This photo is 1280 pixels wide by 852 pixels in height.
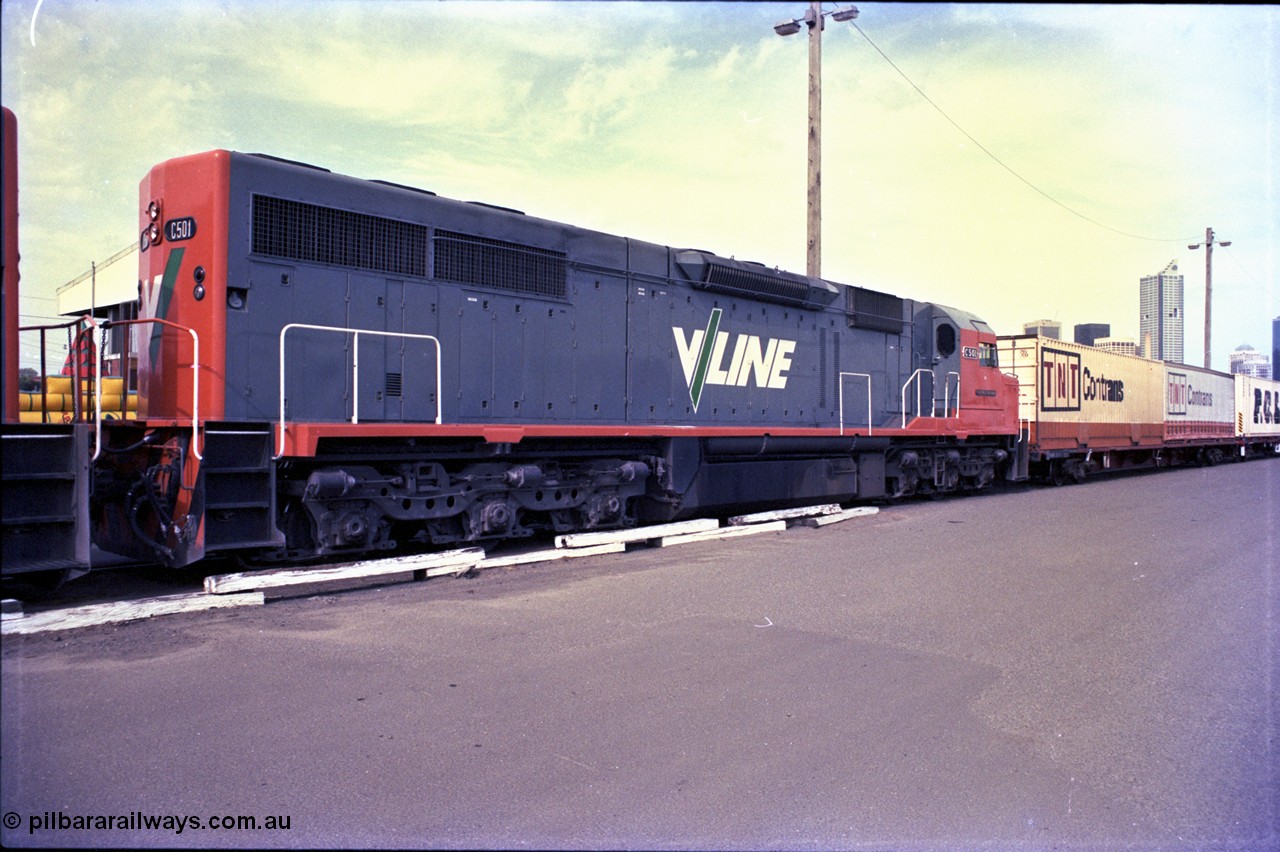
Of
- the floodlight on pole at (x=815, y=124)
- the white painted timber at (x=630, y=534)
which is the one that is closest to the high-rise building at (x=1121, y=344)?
the floodlight on pole at (x=815, y=124)

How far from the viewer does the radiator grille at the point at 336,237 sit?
7.19m

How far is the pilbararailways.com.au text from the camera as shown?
9.82 ft

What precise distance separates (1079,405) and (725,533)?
15196 millimetres

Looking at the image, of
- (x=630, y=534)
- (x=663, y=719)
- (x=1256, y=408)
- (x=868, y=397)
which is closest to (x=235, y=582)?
(x=663, y=719)

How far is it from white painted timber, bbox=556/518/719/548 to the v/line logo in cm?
166

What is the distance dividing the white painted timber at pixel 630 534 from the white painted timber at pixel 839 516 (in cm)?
186

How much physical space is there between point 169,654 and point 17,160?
3.27m

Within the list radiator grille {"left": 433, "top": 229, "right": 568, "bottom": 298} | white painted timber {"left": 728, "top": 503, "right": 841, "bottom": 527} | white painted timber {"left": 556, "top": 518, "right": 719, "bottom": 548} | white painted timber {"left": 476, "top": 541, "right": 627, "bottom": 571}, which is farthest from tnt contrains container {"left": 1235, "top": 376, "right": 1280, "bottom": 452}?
radiator grille {"left": 433, "top": 229, "right": 568, "bottom": 298}

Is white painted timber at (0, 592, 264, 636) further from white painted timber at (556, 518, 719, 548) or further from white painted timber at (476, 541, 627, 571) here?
white painted timber at (556, 518, 719, 548)

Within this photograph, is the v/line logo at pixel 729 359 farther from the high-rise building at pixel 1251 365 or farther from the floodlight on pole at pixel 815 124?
the high-rise building at pixel 1251 365

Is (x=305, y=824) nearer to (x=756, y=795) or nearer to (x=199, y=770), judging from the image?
(x=199, y=770)

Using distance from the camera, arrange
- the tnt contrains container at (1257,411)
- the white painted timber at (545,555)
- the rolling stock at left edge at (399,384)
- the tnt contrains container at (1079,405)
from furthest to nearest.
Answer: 1. the tnt contrains container at (1257,411)
2. the tnt contrains container at (1079,405)
3. the white painted timber at (545,555)
4. the rolling stock at left edge at (399,384)

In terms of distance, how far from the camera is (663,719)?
13.8 ft

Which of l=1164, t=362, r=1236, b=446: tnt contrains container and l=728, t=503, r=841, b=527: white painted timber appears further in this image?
l=1164, t=362, r=1236, b=446: tnt contrains container
